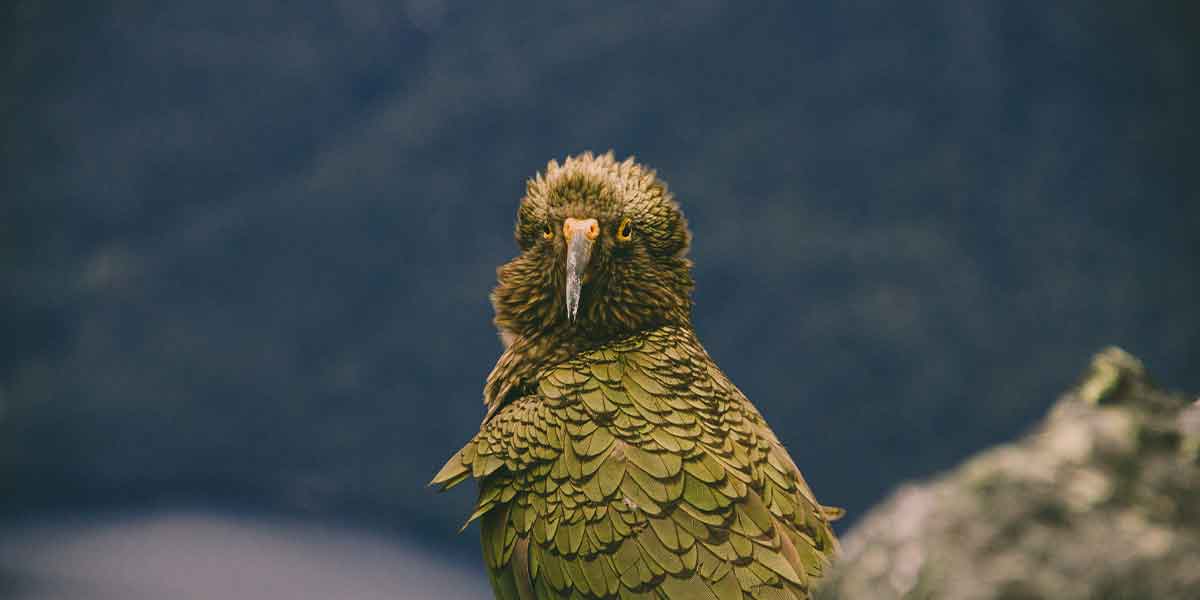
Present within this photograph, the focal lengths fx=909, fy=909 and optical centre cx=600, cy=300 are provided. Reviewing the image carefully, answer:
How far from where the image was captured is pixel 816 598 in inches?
54.0

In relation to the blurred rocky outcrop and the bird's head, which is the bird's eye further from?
the blurred rocky outcrop

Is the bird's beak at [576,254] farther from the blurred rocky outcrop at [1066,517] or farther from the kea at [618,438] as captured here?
the blurred rocky outcrop at [1066,517]

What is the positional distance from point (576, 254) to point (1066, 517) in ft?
6.69

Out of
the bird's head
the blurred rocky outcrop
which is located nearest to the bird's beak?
the bird's head

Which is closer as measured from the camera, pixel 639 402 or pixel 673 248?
pixel 639 402

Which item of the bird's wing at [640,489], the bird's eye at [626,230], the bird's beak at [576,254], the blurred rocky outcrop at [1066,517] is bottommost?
the blurred rocky outcrop at [1066,517]

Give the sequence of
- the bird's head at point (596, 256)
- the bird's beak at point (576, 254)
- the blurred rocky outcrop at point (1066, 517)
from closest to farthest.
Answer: the blurred rocky outcrop at point (1066, 517) → the bird's beak at point (576, 254) → the bird's head at point (596, 256)

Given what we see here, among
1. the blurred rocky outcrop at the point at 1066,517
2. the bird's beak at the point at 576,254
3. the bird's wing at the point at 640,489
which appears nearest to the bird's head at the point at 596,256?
the bird's beak at the point at 576,254

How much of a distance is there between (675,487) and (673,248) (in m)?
0.95

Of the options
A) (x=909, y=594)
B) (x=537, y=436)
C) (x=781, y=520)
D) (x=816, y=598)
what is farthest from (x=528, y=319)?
(x=909, y=594)

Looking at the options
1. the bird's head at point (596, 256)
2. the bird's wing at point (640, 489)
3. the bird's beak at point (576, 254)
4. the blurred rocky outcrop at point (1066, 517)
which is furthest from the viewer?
the bird's head at point (596, 256)

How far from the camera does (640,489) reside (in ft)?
9.13

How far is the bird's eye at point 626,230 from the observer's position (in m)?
3.17

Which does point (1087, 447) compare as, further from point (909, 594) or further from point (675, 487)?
point (675, 487)
